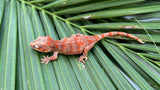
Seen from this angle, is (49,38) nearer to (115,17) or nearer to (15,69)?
(15,69)

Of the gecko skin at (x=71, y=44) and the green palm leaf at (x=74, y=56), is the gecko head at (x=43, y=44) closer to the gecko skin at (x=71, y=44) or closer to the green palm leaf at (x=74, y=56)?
the gecko skin at (x=71, y=44)

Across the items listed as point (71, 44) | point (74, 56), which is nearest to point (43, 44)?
point (71, 44)

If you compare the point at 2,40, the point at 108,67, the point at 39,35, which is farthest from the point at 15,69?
the point at 108,67

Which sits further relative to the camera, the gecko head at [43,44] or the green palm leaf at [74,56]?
the gecko head at [43,44]

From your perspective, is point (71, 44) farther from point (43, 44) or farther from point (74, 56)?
point (43, 44)

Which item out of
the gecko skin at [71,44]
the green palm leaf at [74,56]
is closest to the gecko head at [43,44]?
the gecko skin at [71,44]

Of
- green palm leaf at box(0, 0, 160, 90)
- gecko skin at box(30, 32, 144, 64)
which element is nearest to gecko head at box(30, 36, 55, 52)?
gecko skin at box(30, 32, 144, 64)

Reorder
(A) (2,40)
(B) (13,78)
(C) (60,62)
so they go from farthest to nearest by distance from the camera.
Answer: (C) (60,62)
(A) (2,40)
(B) (13,78)
